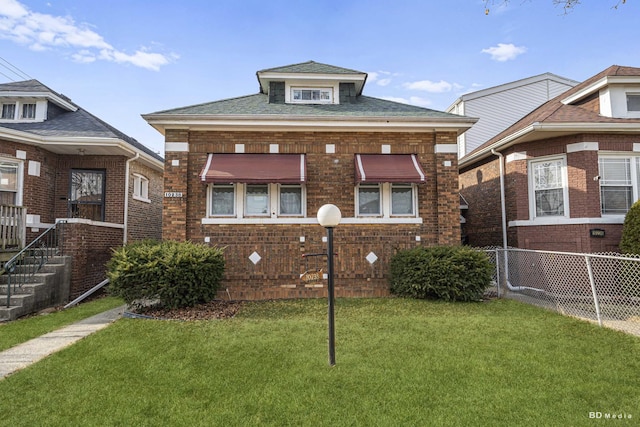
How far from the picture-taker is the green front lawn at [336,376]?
3170 mm

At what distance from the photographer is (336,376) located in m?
3.93

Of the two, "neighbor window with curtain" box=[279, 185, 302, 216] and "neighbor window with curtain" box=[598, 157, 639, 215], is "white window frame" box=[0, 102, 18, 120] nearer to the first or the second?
"neighbor window with curtain" box=[279, 185, 302, 216]

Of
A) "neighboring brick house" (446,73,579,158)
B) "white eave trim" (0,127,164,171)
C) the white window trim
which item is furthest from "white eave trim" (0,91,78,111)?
"neighboring brick house" (446,73,579,158)

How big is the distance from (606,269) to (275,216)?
321 inches

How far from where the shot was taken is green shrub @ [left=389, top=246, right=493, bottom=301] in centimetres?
764

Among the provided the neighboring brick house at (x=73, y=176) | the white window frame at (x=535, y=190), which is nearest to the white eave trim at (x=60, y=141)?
the neighboring brick house at (x=73, y=176)

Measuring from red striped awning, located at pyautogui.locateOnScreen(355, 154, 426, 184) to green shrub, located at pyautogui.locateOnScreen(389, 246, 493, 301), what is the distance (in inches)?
75.5

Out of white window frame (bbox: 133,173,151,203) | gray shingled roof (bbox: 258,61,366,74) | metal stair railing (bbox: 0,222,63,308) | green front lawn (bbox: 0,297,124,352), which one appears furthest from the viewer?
white window frame (bbox: 133,173,151,203)

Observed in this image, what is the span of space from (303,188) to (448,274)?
408 centimetres

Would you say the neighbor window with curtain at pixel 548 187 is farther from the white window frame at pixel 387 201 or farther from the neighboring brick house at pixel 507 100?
the neighboring brick house at pixel 507 100

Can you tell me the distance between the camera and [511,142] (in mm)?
9945

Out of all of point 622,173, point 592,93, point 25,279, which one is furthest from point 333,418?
point 592,93

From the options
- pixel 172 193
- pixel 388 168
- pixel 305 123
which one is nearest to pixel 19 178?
pixel 172 193

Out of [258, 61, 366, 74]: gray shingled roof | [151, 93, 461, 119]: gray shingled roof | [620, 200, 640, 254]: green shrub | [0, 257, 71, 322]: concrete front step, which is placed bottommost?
[0, 257, 71, 322]: concrete front step
